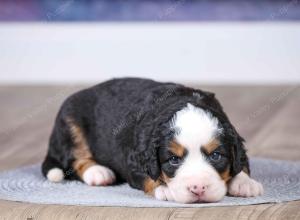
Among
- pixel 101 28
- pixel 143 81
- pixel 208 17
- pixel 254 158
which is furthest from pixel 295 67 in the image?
pixel 143 81

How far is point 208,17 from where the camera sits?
8.23 m

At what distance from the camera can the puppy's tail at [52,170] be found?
386 cm

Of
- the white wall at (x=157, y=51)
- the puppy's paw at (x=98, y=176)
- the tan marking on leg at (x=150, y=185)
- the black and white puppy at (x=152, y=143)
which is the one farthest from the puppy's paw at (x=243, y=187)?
the white wall at (x=157, y=51)

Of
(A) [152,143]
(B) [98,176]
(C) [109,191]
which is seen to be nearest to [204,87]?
(B) [98,176]

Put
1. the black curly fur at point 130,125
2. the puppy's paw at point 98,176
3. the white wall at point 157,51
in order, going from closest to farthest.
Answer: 1. the black curly fur at point 130,125
2. the puppy's paw at point 98,176
3. the white wall at point 157,51

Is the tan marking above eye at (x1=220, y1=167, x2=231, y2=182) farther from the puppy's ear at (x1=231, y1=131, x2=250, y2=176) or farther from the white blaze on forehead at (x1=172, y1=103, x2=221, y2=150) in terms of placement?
the white blaze on forehead at (x1=172, y1=103, x2=221, y2=150)

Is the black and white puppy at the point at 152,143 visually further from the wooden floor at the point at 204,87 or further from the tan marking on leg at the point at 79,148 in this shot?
Result: the wooden floor at the point at 204,87

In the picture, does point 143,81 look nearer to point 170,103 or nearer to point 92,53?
point 170,103

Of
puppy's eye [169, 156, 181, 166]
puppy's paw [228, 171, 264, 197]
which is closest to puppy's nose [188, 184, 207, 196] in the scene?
puppy's eye [169, 156, 181, 166]

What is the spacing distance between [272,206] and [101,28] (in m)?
5.47

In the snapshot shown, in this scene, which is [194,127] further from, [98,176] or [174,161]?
[98,176]

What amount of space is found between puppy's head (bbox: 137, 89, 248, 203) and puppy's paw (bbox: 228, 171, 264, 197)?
0.06m

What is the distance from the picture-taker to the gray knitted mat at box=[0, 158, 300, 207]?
10.5ft

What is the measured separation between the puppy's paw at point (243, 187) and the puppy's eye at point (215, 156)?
7.7 inches
